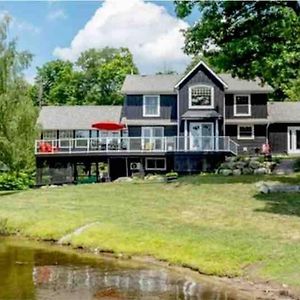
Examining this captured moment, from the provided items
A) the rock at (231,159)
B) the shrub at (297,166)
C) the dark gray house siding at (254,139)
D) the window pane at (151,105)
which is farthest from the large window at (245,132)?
the shrub at (297,166)

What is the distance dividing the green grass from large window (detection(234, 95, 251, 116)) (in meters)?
12.3

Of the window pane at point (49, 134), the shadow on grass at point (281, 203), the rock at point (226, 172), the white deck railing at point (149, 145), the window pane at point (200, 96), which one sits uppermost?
the window pane at point (200, 96)

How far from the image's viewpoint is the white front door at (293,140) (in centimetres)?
4659

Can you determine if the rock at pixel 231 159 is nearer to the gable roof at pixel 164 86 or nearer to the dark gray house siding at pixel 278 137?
the gable roof at pixel 164 86

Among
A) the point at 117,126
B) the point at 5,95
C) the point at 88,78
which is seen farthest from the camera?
the point at 88,78

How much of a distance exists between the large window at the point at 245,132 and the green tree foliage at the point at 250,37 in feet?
51.3

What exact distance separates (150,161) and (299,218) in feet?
79.1

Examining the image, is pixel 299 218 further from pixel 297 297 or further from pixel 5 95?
pixel 5 95

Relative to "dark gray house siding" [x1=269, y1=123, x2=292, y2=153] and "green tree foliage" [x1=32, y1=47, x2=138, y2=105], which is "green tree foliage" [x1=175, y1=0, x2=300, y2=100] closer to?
→ "dark gray house siding" [x1=269, y1=123, x2=292, y2=153]

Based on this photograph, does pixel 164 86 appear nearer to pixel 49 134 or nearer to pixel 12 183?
pixel 49 134

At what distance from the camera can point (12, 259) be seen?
745 inches

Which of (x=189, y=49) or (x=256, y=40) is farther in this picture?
(x=189, y=49)

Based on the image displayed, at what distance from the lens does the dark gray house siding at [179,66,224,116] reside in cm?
4453

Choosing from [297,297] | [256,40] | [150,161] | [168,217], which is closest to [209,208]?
[168,217]
